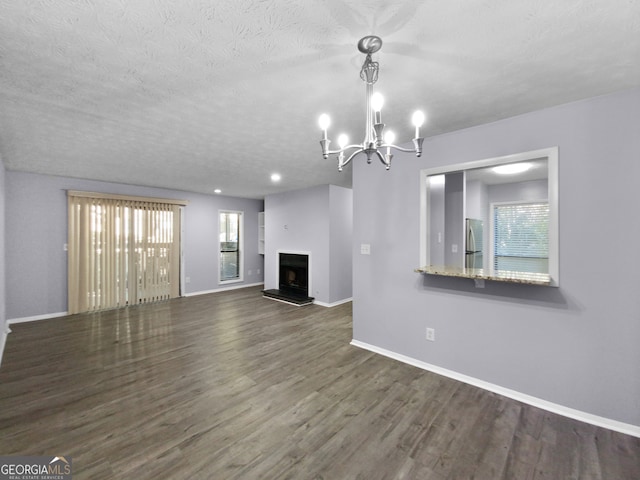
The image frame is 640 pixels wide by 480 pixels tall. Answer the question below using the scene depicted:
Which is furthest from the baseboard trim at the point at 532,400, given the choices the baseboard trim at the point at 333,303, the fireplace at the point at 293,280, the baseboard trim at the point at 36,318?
the baseboard trim at the point at 36,318

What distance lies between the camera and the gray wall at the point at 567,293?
6.39 ft

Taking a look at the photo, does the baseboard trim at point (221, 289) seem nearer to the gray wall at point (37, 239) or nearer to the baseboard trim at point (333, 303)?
the gray wall at point (37, 239)

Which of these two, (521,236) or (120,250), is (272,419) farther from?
(120,250)

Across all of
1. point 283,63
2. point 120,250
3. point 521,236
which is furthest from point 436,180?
point 120,250

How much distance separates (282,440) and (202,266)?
5.50 m

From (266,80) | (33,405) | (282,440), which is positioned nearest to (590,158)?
(266,80)

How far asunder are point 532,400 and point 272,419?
7.15 ft

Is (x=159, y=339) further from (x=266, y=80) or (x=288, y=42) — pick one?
(x=288, y=42)

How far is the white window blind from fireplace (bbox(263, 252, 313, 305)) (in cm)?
353

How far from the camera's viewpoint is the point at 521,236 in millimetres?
4070

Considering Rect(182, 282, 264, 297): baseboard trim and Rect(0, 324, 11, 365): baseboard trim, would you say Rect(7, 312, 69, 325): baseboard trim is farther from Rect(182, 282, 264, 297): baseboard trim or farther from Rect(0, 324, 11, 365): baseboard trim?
Rect(182, 282, 264, 297): baseboard trim

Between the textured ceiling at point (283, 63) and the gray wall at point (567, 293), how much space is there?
21cm

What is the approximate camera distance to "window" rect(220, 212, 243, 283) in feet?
23.6

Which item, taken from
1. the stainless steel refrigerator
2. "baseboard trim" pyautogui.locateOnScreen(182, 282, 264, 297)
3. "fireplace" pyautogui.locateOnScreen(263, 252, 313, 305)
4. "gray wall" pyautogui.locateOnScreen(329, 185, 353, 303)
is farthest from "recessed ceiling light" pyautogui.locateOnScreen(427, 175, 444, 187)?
"baseboard trim" pyautogui.locateOnScreen(182, 282, 264, 297)
